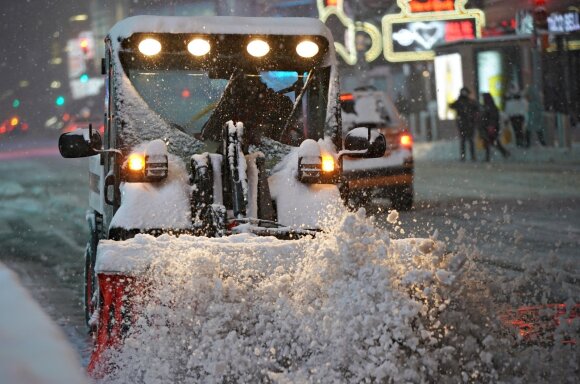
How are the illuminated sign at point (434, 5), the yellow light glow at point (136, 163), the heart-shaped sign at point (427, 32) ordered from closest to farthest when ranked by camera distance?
the yellow light glow at point (136, 163) → the illuminated sign at point (434, 5) → the heart-shaped sign at point (427, 32)

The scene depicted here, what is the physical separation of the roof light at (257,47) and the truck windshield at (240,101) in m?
0.14

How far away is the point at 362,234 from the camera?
5.03m

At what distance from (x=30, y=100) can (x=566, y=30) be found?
79.9 meters

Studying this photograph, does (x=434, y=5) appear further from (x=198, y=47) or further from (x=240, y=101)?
(x=198, y=47)

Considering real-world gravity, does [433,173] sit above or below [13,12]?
below

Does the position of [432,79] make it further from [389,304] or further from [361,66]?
[389,304]

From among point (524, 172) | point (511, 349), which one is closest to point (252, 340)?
point (511, 349)

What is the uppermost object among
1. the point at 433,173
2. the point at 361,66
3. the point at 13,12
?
the point at 13,12

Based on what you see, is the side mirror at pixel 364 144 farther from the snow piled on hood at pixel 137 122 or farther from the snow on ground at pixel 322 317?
the snow on ground at pixel 322 317

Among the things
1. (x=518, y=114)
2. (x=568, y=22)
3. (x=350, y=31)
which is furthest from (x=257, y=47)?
(x=350, y=31)

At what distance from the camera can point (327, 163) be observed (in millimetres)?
6902

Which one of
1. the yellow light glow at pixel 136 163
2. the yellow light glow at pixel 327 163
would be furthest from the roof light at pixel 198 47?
the yellow light glow at pixel 327 163

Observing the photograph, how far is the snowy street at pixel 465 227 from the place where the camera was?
7.85 metres

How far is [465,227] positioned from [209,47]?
6.71 metres
